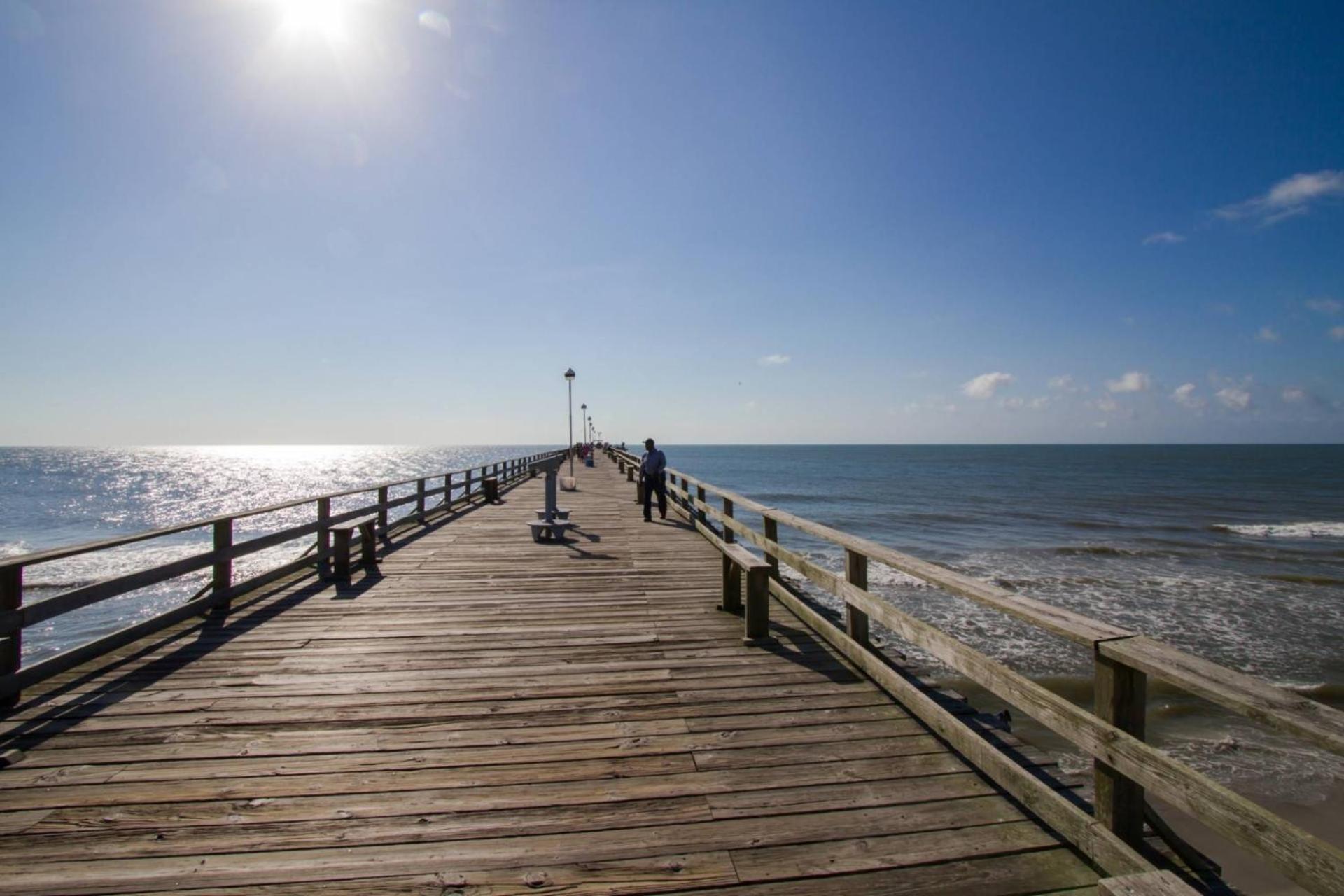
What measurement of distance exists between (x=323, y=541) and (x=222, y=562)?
6.19 feet

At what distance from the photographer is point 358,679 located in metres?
4.43

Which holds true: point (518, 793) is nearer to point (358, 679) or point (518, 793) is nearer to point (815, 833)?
point (815, 833)

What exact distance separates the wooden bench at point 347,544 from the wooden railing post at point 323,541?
75 mm

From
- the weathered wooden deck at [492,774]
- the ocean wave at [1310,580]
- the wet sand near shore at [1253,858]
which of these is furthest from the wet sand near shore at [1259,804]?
the ocean wave at [1310,580]

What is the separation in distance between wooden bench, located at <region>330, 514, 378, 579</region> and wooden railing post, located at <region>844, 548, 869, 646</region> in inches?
248

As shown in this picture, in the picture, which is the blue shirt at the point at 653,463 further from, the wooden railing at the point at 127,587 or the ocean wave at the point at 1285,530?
the ocean wave at the point at 1285,530

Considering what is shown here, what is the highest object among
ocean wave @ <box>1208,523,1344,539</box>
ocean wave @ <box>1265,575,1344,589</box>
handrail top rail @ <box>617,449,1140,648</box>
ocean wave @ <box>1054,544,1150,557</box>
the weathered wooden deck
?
handrail top rail @ <box>617,449,1140,648</box>

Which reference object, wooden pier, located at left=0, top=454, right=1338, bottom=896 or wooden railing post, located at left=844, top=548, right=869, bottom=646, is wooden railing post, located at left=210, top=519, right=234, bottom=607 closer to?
wooden pier, located at left=0, top=454, right=1338, bottom=896

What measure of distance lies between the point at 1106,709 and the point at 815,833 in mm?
1324

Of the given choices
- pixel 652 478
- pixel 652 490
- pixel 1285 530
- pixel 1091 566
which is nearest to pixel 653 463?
pixel 652 478

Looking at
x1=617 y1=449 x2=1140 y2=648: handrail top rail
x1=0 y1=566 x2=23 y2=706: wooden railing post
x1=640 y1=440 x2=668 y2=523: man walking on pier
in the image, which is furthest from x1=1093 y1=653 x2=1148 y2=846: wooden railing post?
x1=640 y1=440 x2=668 y2=523: man walking on pier

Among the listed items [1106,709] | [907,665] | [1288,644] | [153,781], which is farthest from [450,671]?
[1288,644]

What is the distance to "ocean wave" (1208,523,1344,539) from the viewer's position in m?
25.9

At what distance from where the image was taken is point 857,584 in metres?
4.29
